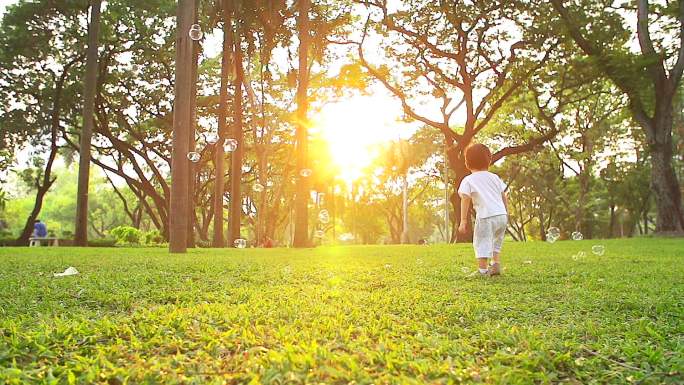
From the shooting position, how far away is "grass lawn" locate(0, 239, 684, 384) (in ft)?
6.20

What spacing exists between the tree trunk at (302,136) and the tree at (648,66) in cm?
900

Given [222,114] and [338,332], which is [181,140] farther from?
[338,332]

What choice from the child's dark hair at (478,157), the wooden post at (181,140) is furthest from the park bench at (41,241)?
the child's dark hair at (478,157)

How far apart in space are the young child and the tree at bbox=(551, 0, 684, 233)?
44.9ft

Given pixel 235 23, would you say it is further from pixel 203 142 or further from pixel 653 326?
pixel 653 326

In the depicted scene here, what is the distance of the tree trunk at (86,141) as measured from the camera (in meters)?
15.6

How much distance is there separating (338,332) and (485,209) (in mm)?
3103

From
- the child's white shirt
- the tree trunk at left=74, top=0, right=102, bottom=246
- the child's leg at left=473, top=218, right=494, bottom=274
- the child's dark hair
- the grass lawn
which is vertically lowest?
the grass lawn

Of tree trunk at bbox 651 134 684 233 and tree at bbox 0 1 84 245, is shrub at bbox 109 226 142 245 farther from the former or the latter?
tree trunk at bbox 651 134 684 233

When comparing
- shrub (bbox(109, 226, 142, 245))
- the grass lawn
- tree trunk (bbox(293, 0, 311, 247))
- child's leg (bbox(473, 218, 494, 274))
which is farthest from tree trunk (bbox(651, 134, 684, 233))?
shrub (bbox(109, 226, 142, 245))

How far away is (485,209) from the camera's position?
16.9ft

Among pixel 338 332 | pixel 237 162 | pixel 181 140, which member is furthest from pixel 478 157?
pixel 237 162

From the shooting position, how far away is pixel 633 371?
1952 mm

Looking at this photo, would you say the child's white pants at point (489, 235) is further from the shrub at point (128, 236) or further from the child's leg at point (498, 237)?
the shrub at point (128, 236)
